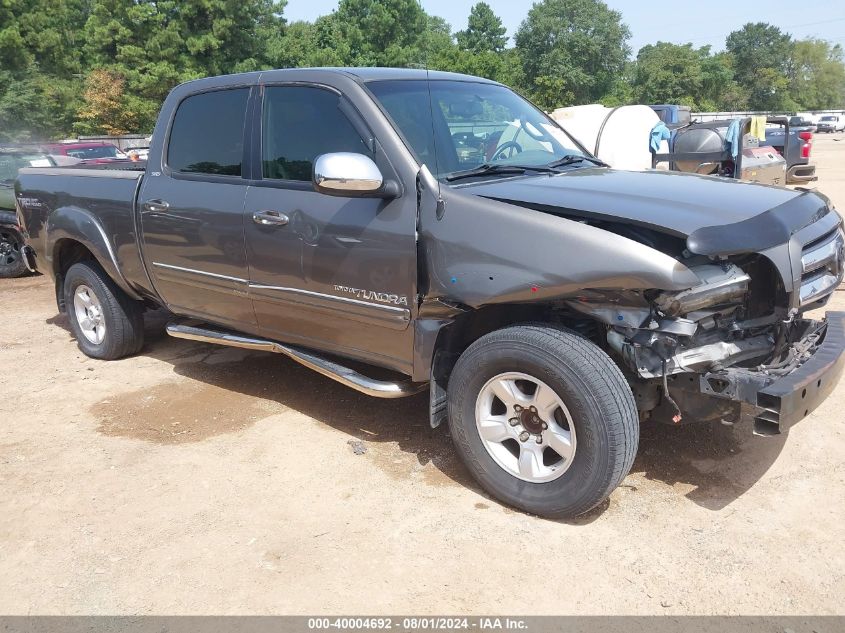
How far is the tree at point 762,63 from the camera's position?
100438 mm

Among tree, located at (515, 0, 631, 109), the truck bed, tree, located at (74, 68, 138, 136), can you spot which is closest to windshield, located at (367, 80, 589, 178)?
the truck bed

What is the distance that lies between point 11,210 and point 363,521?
25.7 ft

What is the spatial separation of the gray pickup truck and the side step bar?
0.02 metres

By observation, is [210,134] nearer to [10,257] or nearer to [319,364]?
[319,364]

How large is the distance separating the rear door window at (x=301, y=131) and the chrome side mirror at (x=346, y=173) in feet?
1.06

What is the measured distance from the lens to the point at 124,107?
38.8 metres

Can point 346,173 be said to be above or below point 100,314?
above

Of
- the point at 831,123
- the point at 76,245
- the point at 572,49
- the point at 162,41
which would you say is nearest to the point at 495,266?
the point at 76,245

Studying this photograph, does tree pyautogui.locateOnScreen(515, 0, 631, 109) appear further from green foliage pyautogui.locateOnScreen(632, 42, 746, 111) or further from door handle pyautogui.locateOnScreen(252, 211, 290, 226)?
door handle pyautogui.locateOnScreen(252, 211, 290, 226)

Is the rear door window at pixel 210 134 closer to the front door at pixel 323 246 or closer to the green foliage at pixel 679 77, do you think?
the front door at pixel 323 246

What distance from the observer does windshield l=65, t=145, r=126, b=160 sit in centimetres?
1695

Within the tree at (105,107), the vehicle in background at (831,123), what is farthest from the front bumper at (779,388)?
the vehicle in background at (831,123)

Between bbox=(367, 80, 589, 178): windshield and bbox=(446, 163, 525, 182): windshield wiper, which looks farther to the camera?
bbox=(367, 80, 589, 178): windshield

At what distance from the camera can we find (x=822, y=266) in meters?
3.43
